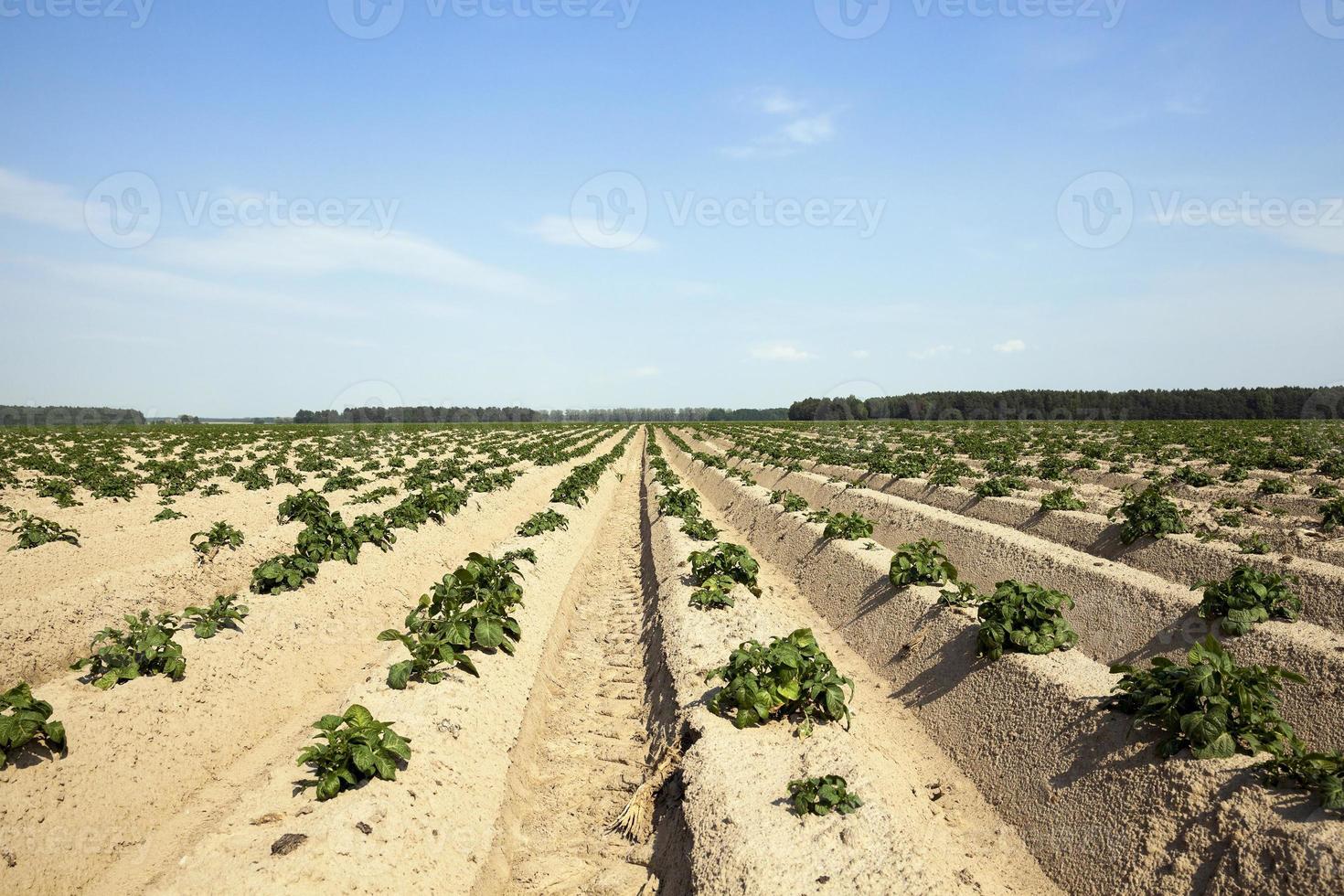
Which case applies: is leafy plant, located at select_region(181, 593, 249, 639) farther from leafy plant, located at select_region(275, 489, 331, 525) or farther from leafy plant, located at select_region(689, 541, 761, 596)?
leafy plant, located at select_region(689, 541, 761, 596)

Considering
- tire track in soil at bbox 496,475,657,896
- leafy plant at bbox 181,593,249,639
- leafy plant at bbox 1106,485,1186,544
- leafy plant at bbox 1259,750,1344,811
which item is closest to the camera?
leafy plant at bbox 1259,750,1344,811

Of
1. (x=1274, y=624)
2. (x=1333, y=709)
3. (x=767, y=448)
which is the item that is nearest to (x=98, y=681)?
(x=1333, y=709)

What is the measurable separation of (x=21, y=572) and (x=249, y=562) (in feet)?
12.8

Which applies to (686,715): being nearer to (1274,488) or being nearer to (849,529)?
(849,529)

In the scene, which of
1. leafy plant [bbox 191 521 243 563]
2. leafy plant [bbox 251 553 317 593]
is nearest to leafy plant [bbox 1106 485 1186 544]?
leafy plant [bbox 251 553 317 593]

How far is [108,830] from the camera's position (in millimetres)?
5871

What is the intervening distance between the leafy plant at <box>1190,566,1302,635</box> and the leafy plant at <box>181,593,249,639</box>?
13.0m

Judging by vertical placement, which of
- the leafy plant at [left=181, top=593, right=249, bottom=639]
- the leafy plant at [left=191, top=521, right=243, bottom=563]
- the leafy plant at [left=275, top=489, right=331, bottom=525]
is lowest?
the leafy plant at [left=181, top=593, right=249, bottom=639]

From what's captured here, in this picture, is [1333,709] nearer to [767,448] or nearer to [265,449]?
[767,448]

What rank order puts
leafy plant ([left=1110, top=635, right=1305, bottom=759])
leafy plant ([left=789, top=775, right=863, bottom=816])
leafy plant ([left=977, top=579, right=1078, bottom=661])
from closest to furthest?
1. leafy plant ([left=1110, top=635, right=1305, bottom=759])
2. leafy plant ([left=789, top=775, right=863, bottom=816])
3. leafy plant ([left=977, top=579, right=1078, bottom=661])

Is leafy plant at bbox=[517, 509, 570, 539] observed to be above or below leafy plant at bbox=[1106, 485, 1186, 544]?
below

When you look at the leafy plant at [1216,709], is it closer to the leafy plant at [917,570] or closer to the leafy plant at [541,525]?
the leafy plant at [917,570]

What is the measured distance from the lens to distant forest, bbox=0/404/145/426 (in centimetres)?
12650

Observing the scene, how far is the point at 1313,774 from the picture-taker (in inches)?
173
